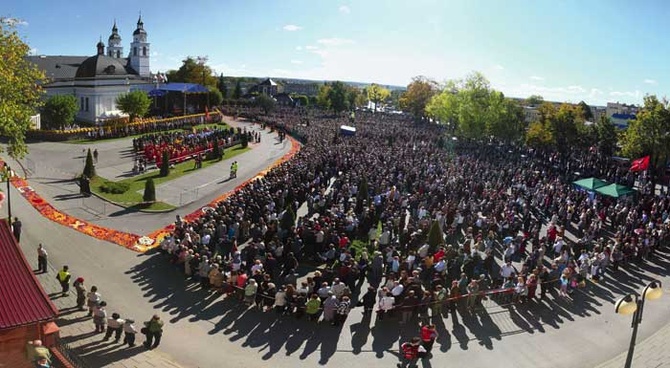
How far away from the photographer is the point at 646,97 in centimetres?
3981

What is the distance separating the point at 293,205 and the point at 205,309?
31.2ft

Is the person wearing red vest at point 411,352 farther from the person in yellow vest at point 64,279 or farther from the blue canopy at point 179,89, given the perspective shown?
the blue canopy at point 179,89

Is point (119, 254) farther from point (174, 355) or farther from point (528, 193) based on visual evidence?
point (528, 193)

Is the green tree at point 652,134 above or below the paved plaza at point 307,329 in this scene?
above

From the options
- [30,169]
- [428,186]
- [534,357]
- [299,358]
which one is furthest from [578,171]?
[30,169]

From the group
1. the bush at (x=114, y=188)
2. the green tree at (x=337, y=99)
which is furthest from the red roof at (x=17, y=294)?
the green tree at (x=337, y=99)

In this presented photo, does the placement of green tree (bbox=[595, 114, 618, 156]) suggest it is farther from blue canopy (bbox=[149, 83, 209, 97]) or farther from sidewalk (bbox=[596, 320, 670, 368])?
blue canopy (bbox=[149, 83, 209, 97])

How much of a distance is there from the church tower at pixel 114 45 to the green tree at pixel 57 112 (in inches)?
2203

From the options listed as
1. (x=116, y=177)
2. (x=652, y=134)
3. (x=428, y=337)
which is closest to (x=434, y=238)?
(x=428, y=337)

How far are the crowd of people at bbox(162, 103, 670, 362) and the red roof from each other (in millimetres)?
5701

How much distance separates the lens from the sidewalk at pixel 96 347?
38.4 ft

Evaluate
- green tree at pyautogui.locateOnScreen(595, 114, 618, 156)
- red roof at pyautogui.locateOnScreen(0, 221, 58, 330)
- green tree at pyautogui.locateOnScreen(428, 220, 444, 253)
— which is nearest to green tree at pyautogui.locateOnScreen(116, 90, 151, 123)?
green tree at pyautogui.locateOnScreen(428, 220, 444, 253)

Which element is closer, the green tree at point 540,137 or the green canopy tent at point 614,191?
the green canopy tent at point 614,191

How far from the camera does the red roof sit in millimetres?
9703
